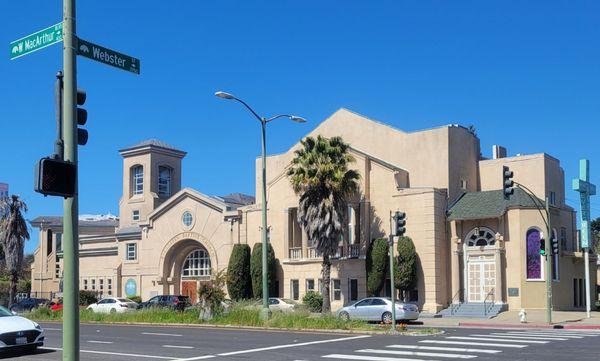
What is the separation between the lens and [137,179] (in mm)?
60719

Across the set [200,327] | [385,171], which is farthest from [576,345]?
[385,171]

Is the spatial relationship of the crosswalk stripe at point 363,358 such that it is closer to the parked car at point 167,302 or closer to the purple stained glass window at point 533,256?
the parked car at point 167,302

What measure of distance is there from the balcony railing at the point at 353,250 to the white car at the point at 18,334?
27.1 meters

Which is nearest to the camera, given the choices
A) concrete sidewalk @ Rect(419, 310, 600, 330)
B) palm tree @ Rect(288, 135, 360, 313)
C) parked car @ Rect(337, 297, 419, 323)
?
concrete sidewalk @ Rect(419, 310, 600, 330)

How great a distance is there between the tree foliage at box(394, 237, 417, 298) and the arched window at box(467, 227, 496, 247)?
10.9 ft

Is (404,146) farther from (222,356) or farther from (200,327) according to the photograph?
(222,356)

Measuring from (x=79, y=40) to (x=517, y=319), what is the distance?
31467 mm

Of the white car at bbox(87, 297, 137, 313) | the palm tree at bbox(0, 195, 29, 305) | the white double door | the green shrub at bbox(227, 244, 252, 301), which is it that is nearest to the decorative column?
the white double door

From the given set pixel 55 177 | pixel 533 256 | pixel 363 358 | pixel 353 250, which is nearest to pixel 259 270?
pixel 353 250

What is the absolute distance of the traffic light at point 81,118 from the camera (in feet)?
28.6

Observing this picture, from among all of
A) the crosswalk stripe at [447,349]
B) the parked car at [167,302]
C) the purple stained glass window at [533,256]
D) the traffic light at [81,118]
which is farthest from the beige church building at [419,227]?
the traffic light at [81,118]

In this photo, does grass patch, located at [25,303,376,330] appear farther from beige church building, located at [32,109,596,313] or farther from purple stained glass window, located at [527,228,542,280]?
purple stained glass window, located at [527,228,542,280]

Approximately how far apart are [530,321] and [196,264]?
1035 inches

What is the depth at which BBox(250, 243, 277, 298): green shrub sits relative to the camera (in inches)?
1800
